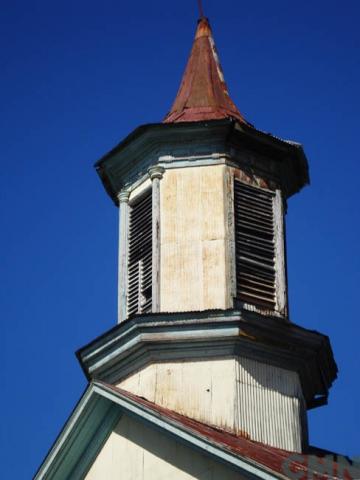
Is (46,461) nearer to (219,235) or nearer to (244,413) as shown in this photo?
(244,413)

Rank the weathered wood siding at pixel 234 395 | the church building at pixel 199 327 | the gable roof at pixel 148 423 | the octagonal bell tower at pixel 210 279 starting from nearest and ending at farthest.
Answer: the gable roof at pixel 148 423, the church building at pixel 199 327, the weathered wood siding at pixel 234 395, the octagonal bell tower at pixel 210 279

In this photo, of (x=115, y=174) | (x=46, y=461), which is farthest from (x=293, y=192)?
(x=46, y=461)

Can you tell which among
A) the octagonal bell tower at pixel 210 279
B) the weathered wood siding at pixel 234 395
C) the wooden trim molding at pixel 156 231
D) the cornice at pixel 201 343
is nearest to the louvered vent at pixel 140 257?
the octagonal bell tower at pixel 210 279

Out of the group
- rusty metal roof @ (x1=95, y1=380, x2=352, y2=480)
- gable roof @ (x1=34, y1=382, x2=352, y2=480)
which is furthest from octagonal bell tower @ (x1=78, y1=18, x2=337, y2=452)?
gable roof @ (x1=34, y1=382, x2=352, y2=480)

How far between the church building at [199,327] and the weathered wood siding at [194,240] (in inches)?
0.8

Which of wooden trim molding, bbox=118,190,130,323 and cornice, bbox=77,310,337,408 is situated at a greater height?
wooden trim molding, bbox=118,190,130,323

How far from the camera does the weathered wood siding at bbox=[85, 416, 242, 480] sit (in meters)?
17.0

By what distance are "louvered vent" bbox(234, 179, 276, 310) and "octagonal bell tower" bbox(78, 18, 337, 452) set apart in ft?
0.07

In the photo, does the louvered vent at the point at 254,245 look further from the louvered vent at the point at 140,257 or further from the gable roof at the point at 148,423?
the gable roof at the point at 148,423

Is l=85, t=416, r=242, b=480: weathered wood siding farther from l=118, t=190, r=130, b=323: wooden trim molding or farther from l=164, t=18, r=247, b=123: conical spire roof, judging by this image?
l=164, t=18, r=247, b=123: conical spire roof

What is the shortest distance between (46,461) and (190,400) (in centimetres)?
225

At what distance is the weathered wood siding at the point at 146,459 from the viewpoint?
1703 centimetres

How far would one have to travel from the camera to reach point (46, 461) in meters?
18.9

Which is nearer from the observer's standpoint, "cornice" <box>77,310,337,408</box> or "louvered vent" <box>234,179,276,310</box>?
"cornice" <box>77,310,337,408</box>
